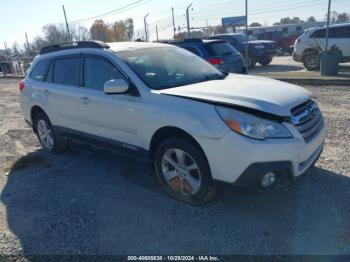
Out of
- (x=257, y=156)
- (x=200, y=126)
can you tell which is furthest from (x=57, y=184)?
(x=257, y=156)

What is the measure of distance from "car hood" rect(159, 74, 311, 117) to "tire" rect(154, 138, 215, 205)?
0.54 m

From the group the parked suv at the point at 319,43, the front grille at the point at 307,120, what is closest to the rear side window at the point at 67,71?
the front grille at the point at 307,120

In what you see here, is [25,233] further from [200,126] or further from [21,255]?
[200,126]

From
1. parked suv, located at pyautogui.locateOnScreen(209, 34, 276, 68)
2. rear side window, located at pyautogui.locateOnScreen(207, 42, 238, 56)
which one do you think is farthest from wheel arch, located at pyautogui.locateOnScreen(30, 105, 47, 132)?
parked suv, located at pyautogui.locateOnScreen(209, 34, 276, 68)

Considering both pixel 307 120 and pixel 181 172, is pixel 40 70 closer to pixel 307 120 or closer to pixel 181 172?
pixel 181 172

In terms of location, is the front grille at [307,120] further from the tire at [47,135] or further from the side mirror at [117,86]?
the tire at [47,135]

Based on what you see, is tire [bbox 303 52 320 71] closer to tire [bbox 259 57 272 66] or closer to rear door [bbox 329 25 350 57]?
rear door [bbox 329 25 350 57]

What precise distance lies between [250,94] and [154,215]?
1.60m

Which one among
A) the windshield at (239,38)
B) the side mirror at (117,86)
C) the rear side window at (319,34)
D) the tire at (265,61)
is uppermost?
the side mirror at (117,86)

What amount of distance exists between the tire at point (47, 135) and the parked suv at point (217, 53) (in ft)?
18.6

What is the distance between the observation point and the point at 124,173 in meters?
5.18

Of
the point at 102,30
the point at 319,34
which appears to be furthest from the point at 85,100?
the point at 102,30

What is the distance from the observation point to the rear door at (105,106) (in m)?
4.38

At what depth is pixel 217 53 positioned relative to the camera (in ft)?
36.1
